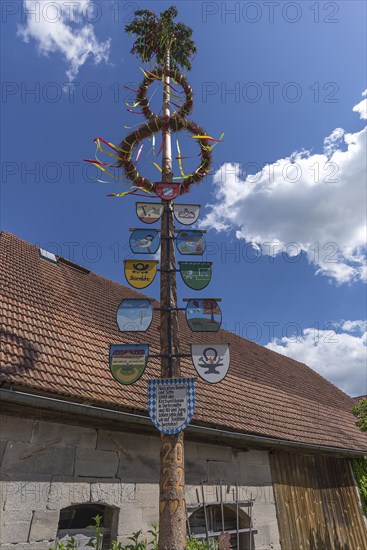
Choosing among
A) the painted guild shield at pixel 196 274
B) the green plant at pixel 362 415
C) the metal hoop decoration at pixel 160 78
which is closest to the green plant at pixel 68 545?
the painted guild shield at pixel 196 274

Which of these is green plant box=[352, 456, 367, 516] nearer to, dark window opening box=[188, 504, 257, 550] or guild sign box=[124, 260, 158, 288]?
dark window opening box=[188, 504, 257, 550]

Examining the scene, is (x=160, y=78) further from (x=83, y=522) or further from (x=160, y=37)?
(x=83, y=522)

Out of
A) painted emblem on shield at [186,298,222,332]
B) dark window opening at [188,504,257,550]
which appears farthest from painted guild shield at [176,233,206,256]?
dark window opening at [188,504,257,550]

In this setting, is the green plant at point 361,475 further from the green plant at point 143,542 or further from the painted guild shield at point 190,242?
the painted guild shield at point 190,242

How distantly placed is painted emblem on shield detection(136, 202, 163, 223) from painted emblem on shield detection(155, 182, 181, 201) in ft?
0.56

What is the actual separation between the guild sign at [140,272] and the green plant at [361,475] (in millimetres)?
7819

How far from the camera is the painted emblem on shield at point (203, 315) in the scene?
159 inches

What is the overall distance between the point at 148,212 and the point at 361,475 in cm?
829

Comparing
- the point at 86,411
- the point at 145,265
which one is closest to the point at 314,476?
the point at 86,411

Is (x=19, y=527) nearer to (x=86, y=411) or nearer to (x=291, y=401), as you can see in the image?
(x=86, y=411)

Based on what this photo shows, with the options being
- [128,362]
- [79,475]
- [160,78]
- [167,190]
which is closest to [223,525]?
[79,475]

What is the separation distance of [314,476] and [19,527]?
5.99 m

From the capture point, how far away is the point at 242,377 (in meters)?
8.84

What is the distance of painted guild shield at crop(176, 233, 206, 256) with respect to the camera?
4473mm
